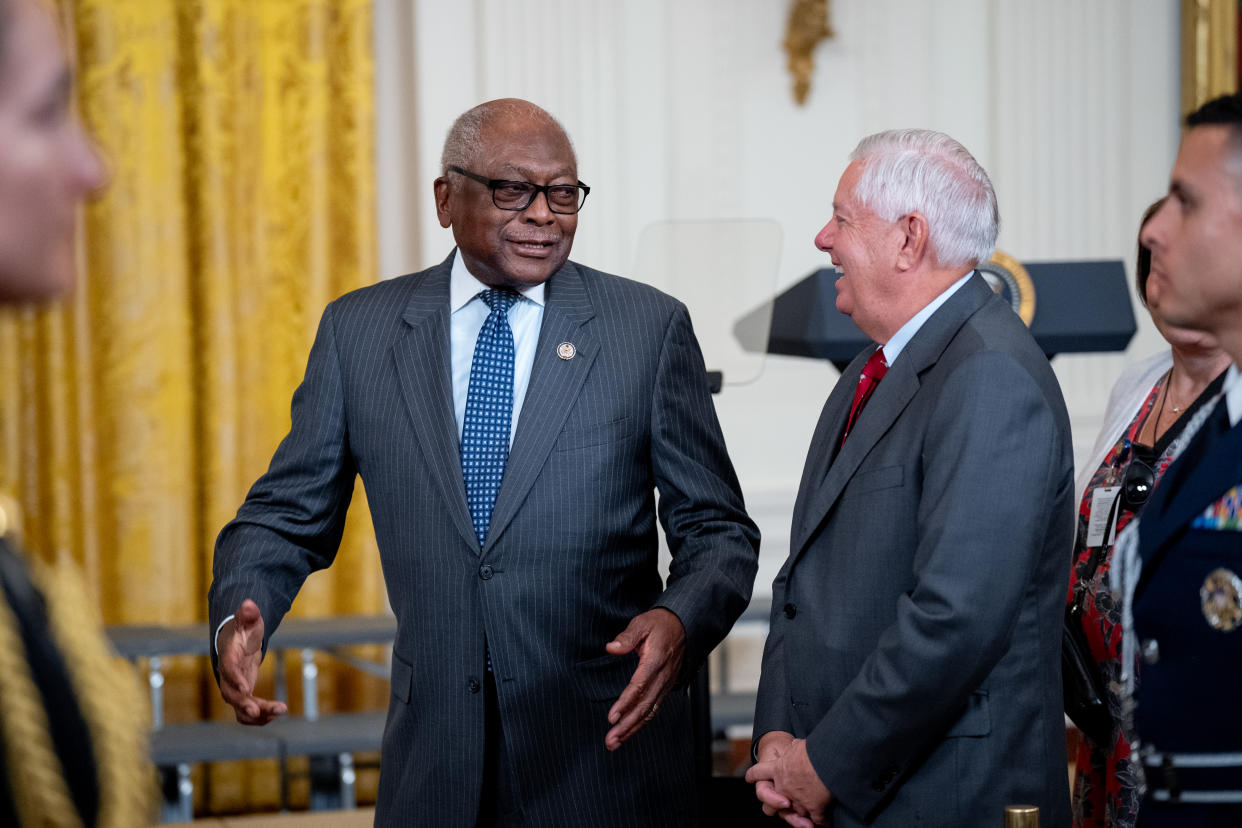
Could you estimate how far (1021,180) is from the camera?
540 cm

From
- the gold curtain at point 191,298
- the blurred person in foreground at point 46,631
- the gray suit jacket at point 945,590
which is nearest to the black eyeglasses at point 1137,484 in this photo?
the gray suit jacket at point 945,590

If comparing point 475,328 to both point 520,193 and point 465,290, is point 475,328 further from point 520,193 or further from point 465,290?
point 520,193

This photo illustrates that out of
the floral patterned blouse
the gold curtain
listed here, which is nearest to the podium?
the floral patterned blouse

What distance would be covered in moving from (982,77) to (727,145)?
1126mm

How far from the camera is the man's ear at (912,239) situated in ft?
6.37

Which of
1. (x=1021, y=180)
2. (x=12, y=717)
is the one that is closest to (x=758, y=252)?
(x=12, y=717)

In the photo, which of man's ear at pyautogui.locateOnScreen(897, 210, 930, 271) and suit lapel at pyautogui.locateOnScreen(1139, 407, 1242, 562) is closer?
suit lapel at pyautogui.locateOnScreen(1139, 407, 1242, 562)

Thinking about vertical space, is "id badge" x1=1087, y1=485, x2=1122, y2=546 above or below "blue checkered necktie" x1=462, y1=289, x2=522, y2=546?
below

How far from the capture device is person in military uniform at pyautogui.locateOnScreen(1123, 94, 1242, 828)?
1.37 meters

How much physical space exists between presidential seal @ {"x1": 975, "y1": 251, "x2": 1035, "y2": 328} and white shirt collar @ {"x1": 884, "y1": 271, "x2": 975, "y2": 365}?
0.93m

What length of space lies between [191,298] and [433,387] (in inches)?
110

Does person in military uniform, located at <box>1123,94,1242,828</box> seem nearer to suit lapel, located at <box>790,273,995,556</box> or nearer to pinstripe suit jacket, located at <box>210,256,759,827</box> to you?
suit lapel, located at <box>790,273,995,556</box>

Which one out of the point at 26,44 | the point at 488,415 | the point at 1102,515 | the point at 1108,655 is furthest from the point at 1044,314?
the point at 26,44

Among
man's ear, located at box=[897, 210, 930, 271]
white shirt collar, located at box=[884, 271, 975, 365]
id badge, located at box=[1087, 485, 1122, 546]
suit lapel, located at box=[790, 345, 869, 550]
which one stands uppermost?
man's ear, located at box=[897, 210, 930, 271]
